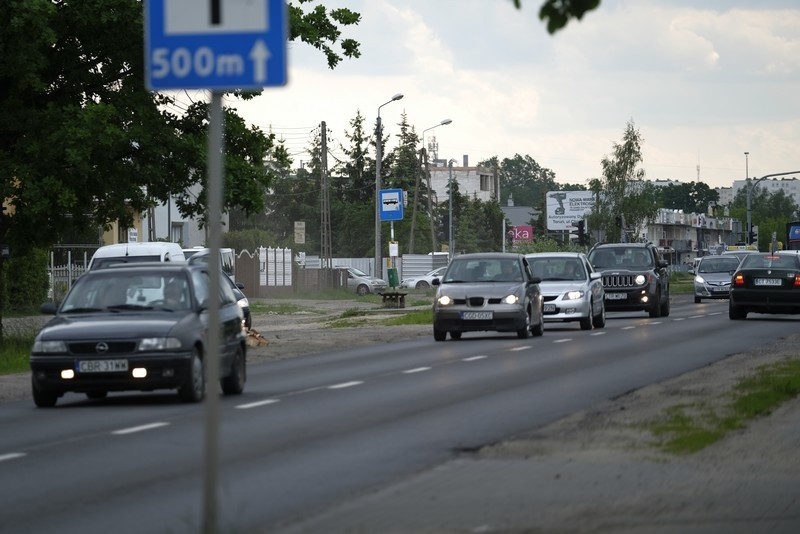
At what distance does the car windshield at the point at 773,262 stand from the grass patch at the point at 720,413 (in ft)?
66.5

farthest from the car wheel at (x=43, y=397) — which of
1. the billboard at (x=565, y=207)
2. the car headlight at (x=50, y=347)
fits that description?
→ the billboard at (x=565, y=207)

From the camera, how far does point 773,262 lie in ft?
130

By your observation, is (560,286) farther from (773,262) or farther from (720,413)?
(720,413)

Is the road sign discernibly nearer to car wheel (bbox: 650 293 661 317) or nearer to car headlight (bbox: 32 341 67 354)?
car headlight (bbox: 32 341 67 354)

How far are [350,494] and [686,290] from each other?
2838 inches

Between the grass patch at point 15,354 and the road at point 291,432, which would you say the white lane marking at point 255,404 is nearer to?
the road at point 291,432

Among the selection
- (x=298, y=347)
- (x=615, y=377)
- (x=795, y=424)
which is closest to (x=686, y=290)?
(x=298, y=347)

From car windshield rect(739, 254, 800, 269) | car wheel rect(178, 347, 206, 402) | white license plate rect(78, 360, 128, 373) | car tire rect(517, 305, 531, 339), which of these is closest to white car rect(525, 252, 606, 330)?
car tire rect(517, 305, 531, 339)

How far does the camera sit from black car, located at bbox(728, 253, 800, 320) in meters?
39.2

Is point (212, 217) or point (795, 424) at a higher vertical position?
point (212, 217)

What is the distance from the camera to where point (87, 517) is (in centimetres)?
949

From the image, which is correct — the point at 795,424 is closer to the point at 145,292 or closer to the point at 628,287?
the point at 145,292

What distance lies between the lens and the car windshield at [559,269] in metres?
36.3

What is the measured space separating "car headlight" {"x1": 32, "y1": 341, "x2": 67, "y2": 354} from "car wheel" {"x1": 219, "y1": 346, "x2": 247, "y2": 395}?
203cm
